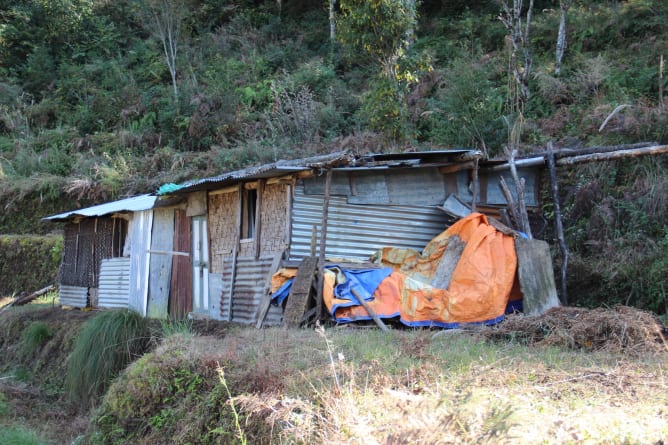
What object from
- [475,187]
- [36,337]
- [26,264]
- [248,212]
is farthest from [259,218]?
[26,264]

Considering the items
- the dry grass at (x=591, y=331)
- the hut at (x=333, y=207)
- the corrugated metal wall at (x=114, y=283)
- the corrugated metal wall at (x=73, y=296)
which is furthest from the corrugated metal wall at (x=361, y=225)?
the corrugated metal wall at (x=73, y=296)

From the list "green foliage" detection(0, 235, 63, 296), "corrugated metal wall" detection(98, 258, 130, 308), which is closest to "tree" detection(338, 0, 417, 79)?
"corrugated metal wall" detection(98, 258, 130, 308)

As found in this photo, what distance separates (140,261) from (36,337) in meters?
2.60

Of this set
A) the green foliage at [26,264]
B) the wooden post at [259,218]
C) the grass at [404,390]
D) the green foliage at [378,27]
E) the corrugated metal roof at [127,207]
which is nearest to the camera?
the grass at [404,390]

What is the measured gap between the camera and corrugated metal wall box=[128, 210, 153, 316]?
48.0ft

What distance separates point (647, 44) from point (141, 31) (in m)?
22.3

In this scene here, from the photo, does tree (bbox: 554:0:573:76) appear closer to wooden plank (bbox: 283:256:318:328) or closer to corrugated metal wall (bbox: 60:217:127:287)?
wooden plank (bbox: 283:256:318:328)

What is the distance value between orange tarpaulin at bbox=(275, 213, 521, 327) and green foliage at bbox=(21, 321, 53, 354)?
6.89 m

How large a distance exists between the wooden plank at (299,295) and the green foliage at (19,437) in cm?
352

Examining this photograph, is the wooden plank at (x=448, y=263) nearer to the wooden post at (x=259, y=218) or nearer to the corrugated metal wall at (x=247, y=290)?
the corrugated metal wall at (x=247, y=290)

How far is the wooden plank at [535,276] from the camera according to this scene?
9.23m

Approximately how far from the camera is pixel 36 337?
13414 mm

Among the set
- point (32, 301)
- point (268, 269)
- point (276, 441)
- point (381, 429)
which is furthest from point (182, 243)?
point (381, 429)

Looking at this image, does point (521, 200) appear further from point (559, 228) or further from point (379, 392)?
point (379, 392)
